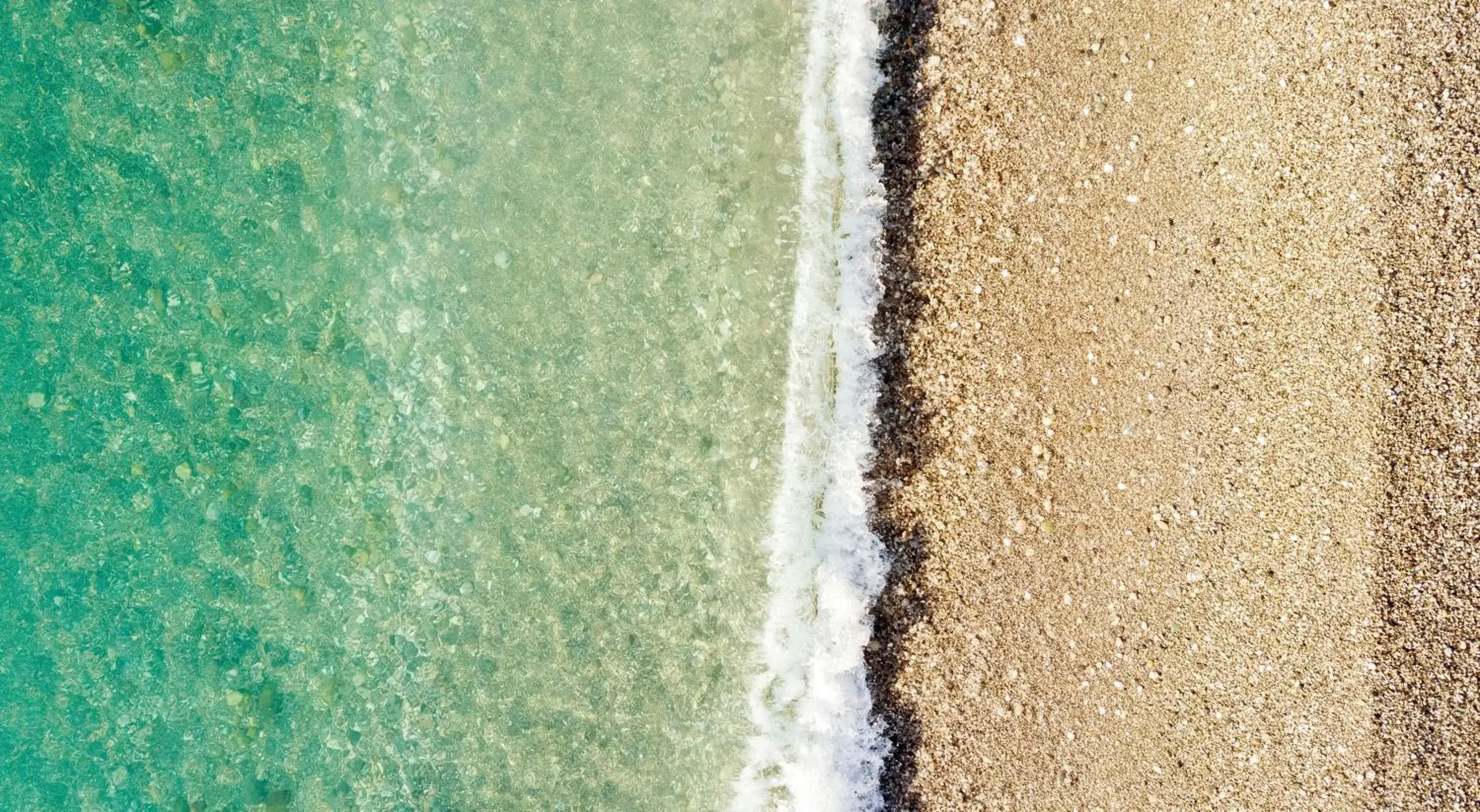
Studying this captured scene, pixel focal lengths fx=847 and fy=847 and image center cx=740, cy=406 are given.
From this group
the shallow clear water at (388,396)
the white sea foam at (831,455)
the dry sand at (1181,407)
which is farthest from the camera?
the shallow clear water at (388,396)

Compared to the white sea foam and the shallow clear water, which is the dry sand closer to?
the white sea foam

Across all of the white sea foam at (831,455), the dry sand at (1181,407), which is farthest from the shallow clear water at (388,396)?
the dry sand at (1181,407)

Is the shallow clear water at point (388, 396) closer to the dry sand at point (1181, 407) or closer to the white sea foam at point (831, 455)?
the white sea foam at point (831, 455)

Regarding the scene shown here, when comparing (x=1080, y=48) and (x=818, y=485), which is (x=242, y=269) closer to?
(x=818, y=485)

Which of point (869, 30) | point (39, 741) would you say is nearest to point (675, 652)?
point (869, 30)

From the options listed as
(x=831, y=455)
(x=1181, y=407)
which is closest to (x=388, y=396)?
(x=831, y=455)

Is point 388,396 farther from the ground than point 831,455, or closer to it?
farther from the ground

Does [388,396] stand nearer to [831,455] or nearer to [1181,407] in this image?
[831,455]
